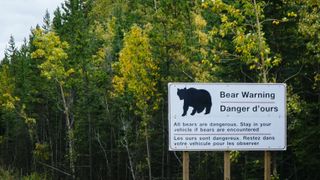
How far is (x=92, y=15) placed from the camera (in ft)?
201

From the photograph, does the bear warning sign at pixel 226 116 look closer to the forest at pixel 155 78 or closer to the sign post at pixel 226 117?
the sign post at pixel 226 117

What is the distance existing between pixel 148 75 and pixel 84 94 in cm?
1192

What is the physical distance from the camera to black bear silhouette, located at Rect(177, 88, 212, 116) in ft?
27.2

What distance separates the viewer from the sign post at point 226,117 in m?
8.30

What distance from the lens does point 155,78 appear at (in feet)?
88.1

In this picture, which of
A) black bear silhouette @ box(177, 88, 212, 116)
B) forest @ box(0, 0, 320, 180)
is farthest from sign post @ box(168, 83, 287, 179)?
forest @ box(0, 0, 320, 180)

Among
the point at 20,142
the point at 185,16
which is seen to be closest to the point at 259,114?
the point at 185,16

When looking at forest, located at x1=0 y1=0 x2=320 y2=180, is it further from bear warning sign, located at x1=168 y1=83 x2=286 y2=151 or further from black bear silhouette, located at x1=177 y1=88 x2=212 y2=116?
black bear silhouette, located at x1=177 y1=88 x2=212 y2=116

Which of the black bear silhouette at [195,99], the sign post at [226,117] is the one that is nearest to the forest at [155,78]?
the sign post at [226,117]

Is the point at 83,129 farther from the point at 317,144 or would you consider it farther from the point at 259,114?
the point at 259,114

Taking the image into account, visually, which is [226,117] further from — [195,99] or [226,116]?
[195,99]

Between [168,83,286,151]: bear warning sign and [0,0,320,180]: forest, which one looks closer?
[168,83,286,151]: bear warning sign

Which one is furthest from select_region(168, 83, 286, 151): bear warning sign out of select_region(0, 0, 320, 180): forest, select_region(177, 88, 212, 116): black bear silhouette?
select_region(0, 0, 320, 180): forest

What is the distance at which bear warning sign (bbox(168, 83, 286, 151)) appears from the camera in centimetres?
A: 830
